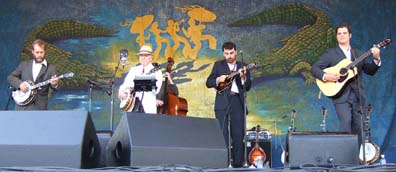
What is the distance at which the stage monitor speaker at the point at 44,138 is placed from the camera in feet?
7.88

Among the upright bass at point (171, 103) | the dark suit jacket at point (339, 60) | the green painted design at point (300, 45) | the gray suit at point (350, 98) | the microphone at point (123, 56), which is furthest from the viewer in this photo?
the green painted design at point (300, 45)

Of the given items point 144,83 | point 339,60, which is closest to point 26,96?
point 144,83

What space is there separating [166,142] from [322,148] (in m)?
2.41

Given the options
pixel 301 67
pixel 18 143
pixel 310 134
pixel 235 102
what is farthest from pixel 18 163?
pixel 301 67

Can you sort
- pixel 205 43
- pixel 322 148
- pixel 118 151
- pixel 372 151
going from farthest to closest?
pixel 205 43
pixel 372 151
pixel 322 148
pixel 118 151

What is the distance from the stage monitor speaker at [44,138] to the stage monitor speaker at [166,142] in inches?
7.6

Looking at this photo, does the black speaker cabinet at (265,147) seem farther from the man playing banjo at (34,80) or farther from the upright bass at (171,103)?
the man playing banjo at (34,80)

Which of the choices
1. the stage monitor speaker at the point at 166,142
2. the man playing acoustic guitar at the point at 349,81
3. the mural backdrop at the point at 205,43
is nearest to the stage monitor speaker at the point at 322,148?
the man playing acoustic guitar at the point at 349,81

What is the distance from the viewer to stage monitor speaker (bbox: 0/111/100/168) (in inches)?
94.5

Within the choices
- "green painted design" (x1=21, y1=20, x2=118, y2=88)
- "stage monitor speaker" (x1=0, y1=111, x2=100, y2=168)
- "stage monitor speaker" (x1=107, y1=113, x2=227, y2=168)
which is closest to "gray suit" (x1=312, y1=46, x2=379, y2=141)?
"stage monitor speaker" (x1=107, y1=113, x2=227, y2=168)

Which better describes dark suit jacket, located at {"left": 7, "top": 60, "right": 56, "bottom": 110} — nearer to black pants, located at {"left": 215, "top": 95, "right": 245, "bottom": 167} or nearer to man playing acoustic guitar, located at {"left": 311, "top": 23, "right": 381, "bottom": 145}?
black pants, located at {"left": 215, "top": 95, "right": 245, "bottom": 167}

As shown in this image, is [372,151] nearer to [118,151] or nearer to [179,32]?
[179,32]

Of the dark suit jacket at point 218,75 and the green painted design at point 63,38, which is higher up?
the green painted design at point 63,38

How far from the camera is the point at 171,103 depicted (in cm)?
849
